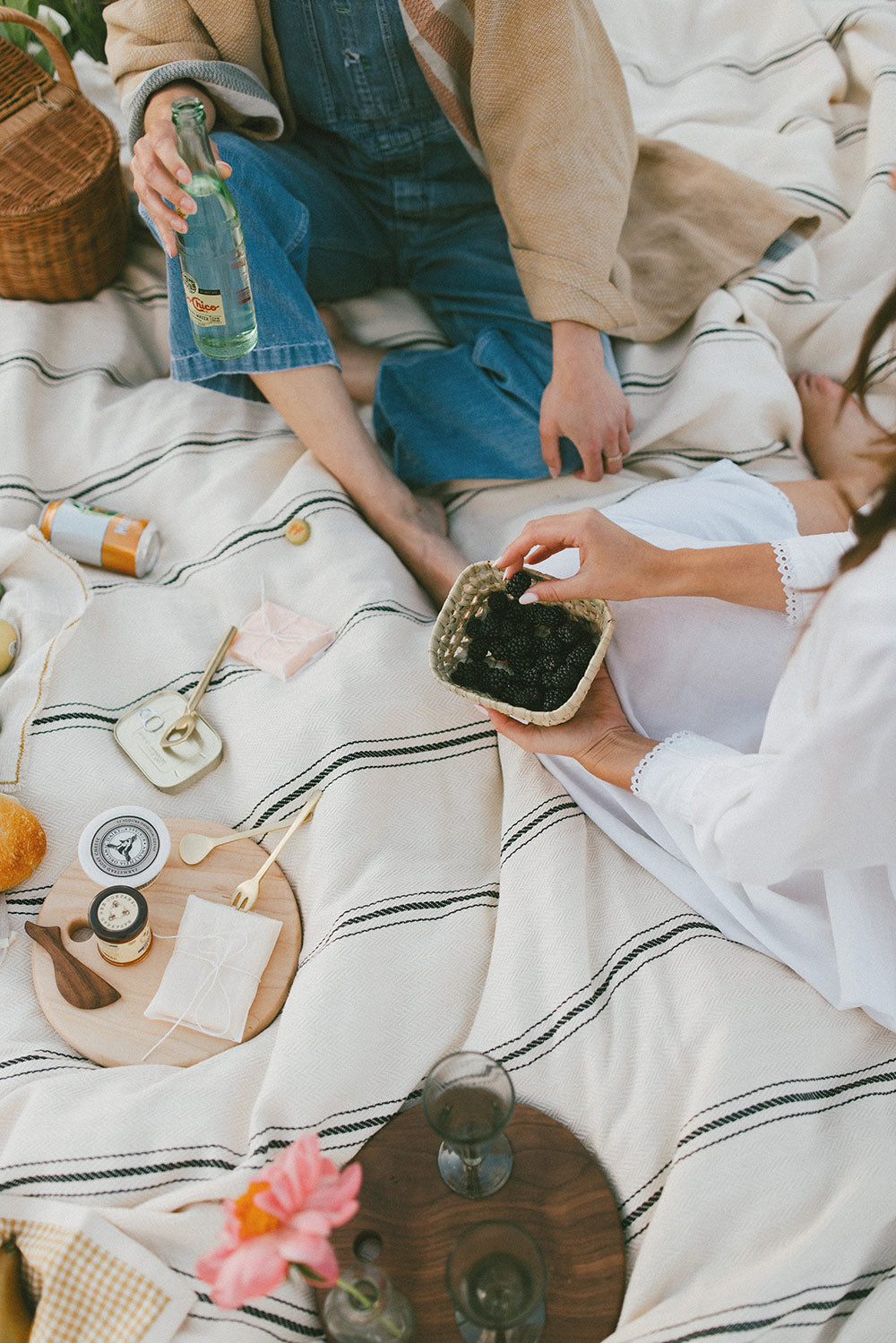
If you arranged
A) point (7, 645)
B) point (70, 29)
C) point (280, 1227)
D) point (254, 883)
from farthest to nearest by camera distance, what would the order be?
1. point (70, 29)
2. point (7, 645)
3. point (254, 883)
4. point (280, 1227)

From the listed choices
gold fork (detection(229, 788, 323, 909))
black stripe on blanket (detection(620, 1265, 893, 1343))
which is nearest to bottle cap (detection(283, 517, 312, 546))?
gold fork (detection(229, 788, 323, 909))

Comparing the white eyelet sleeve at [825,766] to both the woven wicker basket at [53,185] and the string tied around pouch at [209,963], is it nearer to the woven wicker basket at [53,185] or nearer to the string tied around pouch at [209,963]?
the string tied around pouch at [209,963]

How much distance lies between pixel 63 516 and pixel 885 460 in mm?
1153

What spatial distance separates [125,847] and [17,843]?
0.13 m

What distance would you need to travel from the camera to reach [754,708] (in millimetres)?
1153

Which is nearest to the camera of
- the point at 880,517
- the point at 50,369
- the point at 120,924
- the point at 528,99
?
the point at 880,517

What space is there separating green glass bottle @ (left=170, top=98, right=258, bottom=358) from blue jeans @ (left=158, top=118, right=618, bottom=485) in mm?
124

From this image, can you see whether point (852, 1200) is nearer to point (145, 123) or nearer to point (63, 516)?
point (63, 516)

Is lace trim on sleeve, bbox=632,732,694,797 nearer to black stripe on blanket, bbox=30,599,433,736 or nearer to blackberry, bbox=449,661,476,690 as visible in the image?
blackberry, bbox=449,661,476,690

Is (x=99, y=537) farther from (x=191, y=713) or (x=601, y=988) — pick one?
(x=601, y=988)

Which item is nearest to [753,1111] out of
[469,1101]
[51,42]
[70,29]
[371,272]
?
[469,1101]

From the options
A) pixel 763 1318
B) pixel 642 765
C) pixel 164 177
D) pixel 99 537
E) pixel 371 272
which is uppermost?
pixel 164 177

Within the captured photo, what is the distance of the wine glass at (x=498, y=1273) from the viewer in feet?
2.52

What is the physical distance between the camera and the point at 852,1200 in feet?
2.81
